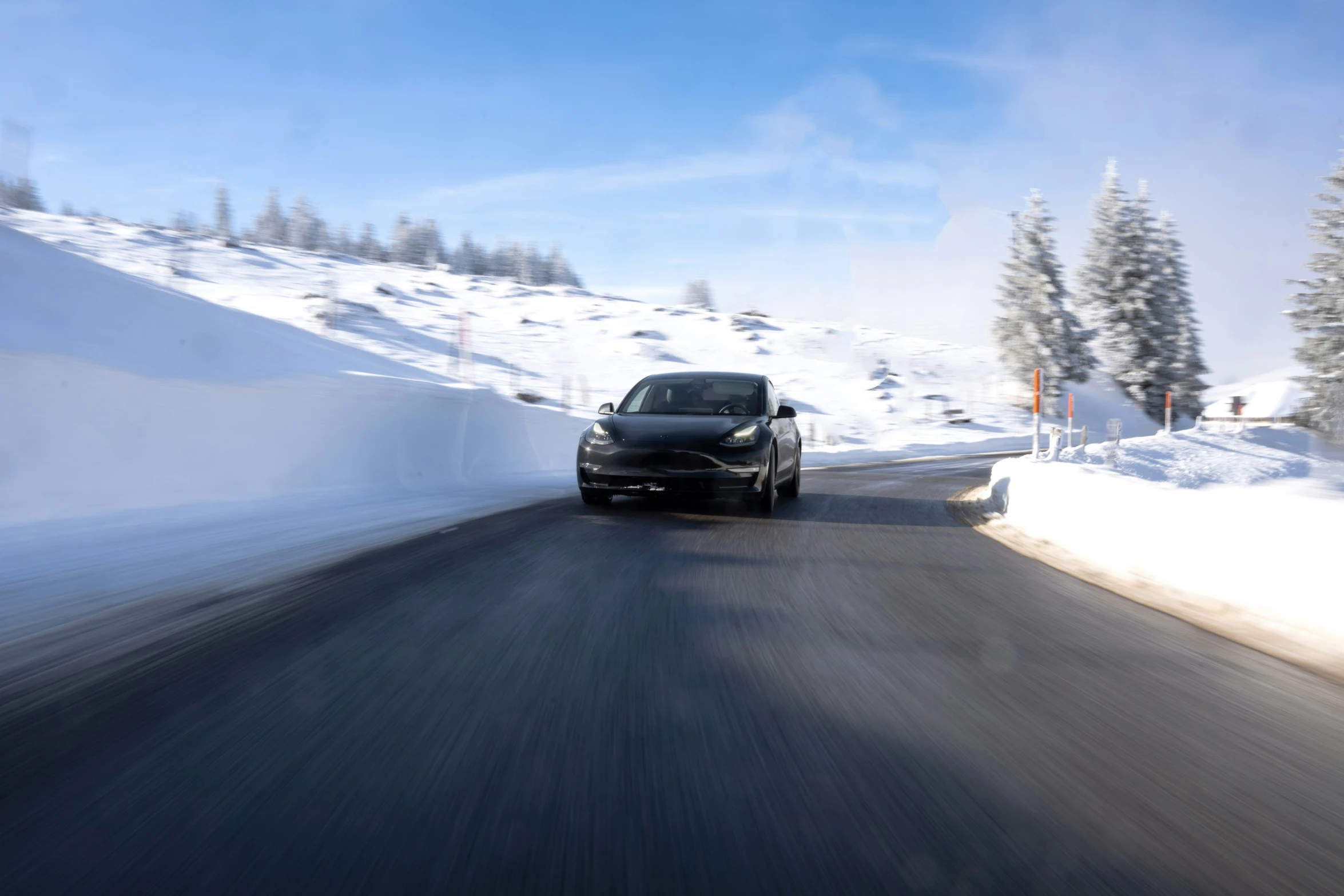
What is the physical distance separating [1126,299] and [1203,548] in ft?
149

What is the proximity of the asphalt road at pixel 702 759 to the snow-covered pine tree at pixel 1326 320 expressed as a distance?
4032 centimetres

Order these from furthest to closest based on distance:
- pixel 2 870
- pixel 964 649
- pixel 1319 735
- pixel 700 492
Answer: pixel 700 492 < pixel 964 649 < pixel 1319 735 < pixel 2 870

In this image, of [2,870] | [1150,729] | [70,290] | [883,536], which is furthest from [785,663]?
[70,290]

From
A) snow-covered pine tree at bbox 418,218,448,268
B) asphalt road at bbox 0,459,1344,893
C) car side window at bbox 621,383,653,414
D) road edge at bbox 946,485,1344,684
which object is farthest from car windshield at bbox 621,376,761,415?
snow-covered pine tree at bbox 418,218,448,268

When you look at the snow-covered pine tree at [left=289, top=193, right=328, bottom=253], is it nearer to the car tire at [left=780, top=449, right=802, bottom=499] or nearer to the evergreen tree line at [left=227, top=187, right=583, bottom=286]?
the evergreen tree line at [left=227, top=187, right=583, bottom=286]

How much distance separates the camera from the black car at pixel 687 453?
8.88 m

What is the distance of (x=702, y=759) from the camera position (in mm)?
2674

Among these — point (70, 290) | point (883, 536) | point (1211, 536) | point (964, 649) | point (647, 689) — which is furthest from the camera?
point (70, 290)

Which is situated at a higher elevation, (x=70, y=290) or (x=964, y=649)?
(x=70, y=290)

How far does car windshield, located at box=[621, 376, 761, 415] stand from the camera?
33.1 feet

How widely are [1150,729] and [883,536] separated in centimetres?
477

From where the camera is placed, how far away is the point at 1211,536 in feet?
17.4

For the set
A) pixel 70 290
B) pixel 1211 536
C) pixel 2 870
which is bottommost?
pixel 2 870

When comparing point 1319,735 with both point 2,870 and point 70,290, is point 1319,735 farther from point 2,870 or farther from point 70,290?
point 70,290
